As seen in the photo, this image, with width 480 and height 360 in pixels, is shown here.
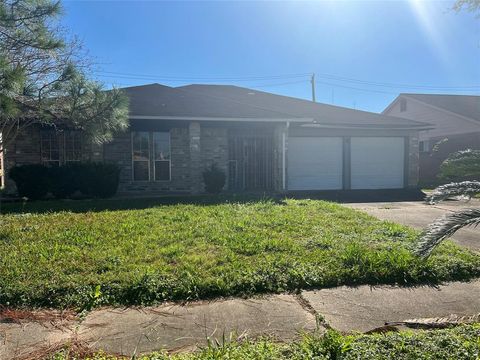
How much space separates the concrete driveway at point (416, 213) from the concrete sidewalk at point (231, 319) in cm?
281

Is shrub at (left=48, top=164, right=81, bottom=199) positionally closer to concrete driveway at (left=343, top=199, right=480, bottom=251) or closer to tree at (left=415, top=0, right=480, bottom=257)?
concrete driveway at (left=343, top=199, right=480, bottom=251)

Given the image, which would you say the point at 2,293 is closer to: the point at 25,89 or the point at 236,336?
the point at 236,336

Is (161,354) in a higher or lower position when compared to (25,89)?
lower

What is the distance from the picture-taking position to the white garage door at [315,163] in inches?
615

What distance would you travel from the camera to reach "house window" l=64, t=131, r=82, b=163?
13483 millimetres

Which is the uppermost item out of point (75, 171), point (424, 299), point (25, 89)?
point (25, 89)

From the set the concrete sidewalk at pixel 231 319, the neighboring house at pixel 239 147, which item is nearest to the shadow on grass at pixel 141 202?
the neighboring house at pixel 239 147

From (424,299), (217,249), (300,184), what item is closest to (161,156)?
(300,184)

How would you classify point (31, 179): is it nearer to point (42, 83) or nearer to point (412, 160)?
point (42, 83)

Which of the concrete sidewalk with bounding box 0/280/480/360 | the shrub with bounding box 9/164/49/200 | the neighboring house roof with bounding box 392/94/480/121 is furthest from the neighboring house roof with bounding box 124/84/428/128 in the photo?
the concrete sidewalk with bounding box 0/280/480/360

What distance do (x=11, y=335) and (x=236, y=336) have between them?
6.30 feet

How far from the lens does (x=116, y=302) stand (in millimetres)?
3836

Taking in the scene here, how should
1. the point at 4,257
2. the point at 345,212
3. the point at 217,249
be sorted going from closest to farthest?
the point at 4,257, the point at 217,249, the point at 345,212

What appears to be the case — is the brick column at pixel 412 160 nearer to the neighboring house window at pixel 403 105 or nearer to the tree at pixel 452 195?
the neighboring house window at pixel 403 105
